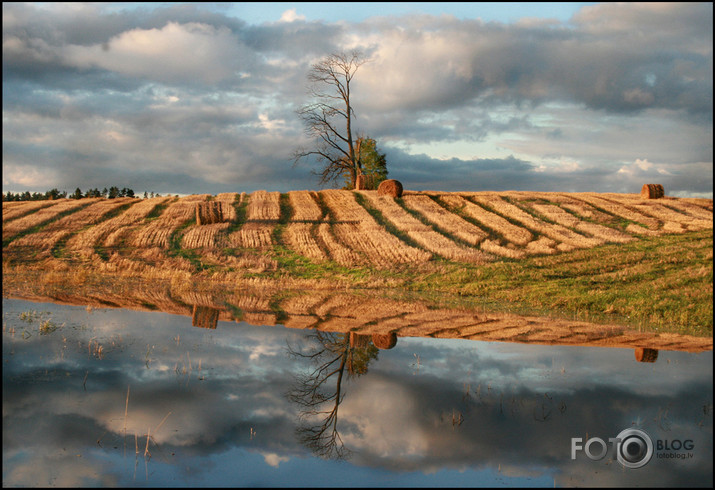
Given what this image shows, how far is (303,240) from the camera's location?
109 ft

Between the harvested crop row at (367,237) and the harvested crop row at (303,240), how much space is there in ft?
6.16

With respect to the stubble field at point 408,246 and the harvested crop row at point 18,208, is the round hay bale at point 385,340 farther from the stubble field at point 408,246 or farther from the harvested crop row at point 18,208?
the harvested crop row at point 18,208

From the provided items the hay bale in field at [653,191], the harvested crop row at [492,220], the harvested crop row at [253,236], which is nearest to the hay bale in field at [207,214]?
the harvested crop row at [253,236]

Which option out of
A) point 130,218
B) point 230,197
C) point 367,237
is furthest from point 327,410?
point 230,197

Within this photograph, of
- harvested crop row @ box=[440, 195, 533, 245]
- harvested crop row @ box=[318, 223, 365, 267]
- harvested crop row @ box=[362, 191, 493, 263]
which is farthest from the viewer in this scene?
harvested crop row @ box=[440, 195, 533, 245]

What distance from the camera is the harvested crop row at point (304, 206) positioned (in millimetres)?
39438

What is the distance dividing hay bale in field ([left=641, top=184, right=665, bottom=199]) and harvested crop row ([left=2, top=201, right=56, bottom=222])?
51192 millimetres

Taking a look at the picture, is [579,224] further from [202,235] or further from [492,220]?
[202,235]

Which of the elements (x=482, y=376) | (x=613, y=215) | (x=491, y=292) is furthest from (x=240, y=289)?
(x=613, y=215)

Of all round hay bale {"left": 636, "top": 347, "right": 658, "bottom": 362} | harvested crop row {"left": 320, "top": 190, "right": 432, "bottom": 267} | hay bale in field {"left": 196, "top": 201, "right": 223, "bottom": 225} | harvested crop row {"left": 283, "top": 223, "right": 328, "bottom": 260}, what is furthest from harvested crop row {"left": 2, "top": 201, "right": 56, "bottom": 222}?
round hay bale {"left": 636, "top": 347, "right": 658, "bottom": 362}

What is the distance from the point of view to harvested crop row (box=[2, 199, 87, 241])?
3396cm

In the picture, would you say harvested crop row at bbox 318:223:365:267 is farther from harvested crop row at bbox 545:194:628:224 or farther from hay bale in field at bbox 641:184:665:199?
hay bale in field at bbox 641:184:665:199

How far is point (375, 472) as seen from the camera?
21.8ft

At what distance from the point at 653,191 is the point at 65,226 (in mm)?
47743
